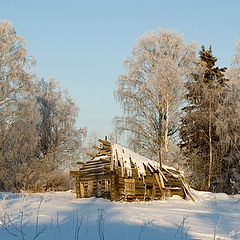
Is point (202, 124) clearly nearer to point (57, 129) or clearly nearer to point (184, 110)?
point (184, 110)

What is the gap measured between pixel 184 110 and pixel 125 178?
1017 centimetres

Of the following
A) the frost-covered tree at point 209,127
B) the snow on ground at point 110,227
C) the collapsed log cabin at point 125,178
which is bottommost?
the snow on ground at point 110,227

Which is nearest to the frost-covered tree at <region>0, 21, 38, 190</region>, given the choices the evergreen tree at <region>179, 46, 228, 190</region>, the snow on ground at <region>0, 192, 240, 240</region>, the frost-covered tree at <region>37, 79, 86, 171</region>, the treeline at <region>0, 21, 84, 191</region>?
the treeline at <region>0, 21, 84, 191</region>

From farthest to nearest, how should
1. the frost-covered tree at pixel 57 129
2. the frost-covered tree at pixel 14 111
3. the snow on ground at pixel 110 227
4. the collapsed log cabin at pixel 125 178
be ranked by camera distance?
the frost-covered tree at pixel 57 129 < the frost-covered tree at pixel 14 111 < the collapsed log cabin at pixel 125 178 < the snow on ground at pixel 110 227

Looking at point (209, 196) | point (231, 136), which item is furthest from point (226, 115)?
point (209, 196)

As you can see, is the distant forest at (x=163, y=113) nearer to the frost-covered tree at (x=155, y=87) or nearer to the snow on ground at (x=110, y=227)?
the frost-covered tree at (x=155, y=87)

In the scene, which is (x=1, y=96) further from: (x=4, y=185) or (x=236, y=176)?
(x=236, y=176)

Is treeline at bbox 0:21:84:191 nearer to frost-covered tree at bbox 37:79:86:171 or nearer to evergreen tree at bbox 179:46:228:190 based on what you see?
frost-covered tree at bbox 37:79:86:171

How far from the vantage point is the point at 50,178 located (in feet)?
83.1

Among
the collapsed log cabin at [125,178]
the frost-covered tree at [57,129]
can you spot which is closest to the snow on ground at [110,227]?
the collapsed log cabin at [125,178]

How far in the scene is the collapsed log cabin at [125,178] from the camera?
49.0 feet

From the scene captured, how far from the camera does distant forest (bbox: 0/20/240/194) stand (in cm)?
2173

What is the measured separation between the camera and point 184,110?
2331 centimetres

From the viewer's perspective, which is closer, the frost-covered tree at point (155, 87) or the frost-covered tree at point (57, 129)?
the frost-covered tree at point (155, 87)
